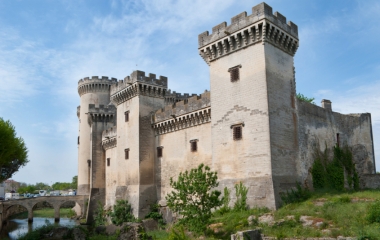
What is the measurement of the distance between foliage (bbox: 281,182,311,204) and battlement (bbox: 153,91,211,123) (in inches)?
297

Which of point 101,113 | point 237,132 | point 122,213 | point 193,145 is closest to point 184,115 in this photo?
point 193,145

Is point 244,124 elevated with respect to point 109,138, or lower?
lower

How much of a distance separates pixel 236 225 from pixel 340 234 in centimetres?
465

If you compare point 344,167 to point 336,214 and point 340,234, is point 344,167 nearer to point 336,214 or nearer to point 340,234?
point 336,214

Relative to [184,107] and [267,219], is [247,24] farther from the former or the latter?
[267,219]

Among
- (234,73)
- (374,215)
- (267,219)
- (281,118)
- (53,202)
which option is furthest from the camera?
(53,202)

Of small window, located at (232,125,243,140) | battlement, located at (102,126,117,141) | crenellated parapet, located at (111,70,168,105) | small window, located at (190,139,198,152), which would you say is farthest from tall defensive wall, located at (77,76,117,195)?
small window, located at (232,125,243,140)

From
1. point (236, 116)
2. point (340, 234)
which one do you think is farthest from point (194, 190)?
point (340, 234)

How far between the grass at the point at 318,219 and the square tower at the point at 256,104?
1.33 meters

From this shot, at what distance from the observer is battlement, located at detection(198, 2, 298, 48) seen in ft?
59.3

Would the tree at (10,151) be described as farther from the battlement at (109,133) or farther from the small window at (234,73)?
the small window at (234,73)

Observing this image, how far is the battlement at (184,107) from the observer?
2245 centimetres

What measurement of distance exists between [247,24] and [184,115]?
815cm

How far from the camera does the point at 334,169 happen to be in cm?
2144
